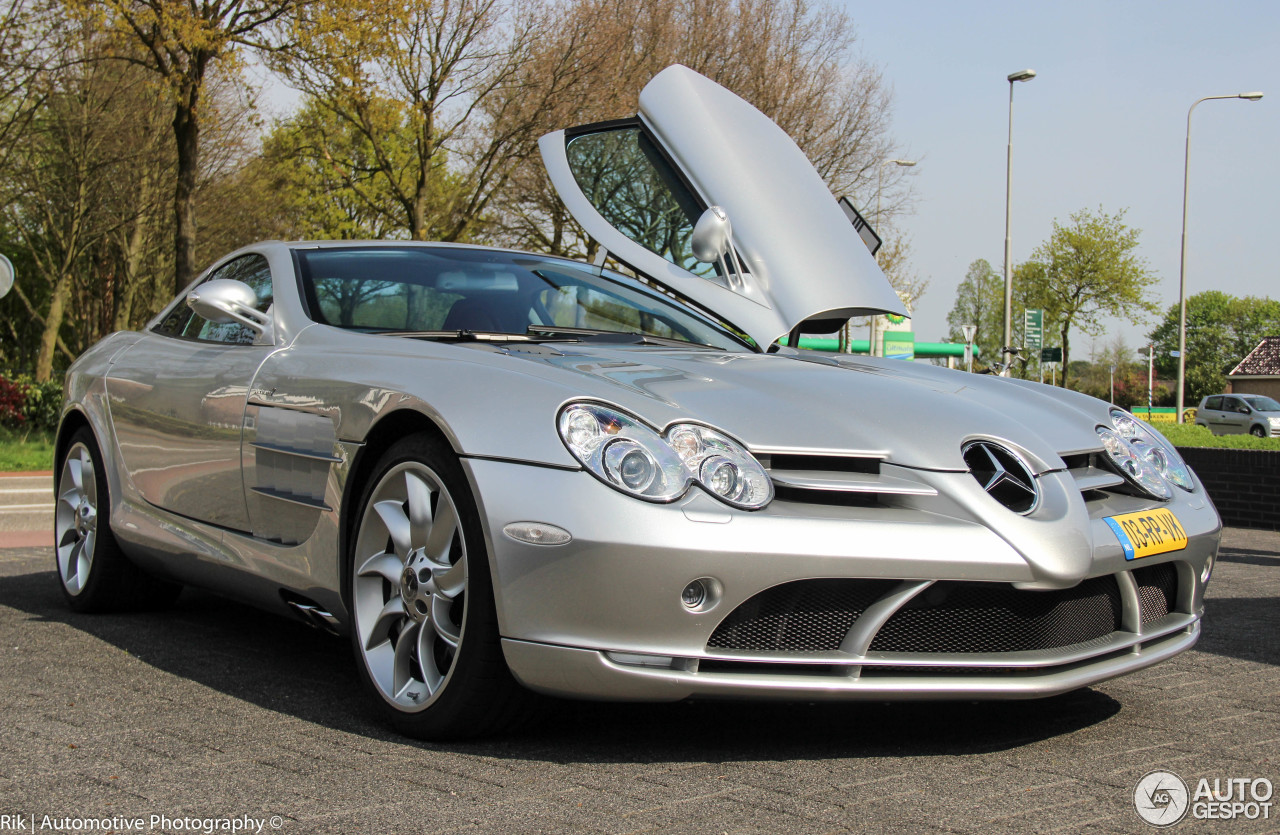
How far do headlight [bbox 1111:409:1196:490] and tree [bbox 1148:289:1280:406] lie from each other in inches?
3808

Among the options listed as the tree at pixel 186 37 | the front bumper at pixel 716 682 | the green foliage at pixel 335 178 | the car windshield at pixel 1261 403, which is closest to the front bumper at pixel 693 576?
the front bumper at pixel 716 682

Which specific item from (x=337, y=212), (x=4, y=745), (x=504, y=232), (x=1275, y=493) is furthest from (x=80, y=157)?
(x=4, y=745)

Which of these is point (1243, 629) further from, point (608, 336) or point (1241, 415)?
point (1241, 415)

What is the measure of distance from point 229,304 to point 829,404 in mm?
1991

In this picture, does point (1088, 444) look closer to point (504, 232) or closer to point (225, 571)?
point (225, 571)

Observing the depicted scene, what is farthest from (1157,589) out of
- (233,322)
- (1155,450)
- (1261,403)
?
(1261,403)

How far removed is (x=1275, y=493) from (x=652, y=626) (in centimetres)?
864

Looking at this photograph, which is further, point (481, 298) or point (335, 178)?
point (335, 178)

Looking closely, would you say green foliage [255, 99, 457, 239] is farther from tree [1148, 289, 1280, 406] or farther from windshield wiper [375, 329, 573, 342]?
tree [1148, 289, 1280, 406]

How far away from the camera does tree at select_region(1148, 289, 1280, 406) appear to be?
9500cm

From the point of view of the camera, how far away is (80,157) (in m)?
27.1

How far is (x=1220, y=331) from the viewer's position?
106m

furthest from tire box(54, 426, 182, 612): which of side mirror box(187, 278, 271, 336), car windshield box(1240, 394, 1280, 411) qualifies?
car windshield box(1240, 394, 1280, 411)

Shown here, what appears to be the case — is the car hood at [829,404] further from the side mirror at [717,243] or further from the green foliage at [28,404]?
the green foliage at [28,404]
